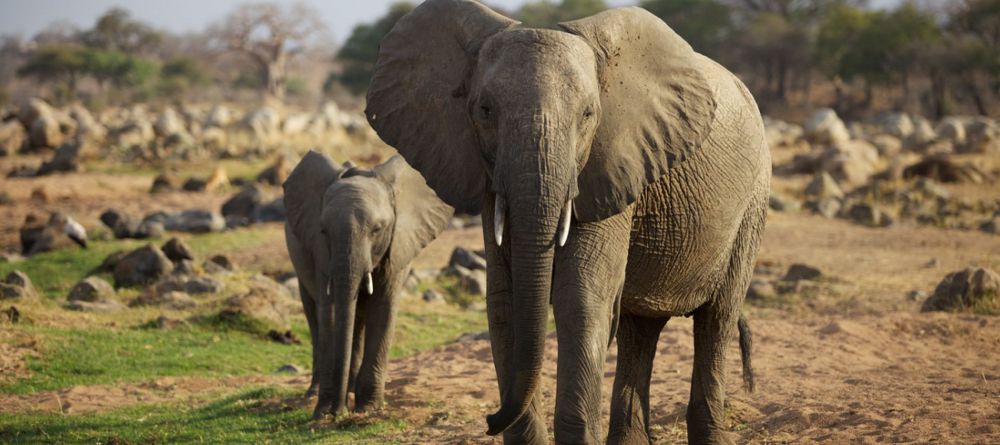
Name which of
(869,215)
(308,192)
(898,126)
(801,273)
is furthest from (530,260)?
(898,126)

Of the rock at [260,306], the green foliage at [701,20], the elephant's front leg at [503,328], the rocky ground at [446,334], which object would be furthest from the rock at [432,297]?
the green foliage at [701,20]

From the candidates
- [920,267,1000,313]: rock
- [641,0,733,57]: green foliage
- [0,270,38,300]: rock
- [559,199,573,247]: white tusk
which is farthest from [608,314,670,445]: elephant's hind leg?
[641,0,733,57]: green foliage

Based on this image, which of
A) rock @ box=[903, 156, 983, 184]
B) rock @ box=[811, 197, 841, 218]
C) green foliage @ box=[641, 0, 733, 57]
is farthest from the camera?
green foliage @ box=[641, 0, 733, 57]

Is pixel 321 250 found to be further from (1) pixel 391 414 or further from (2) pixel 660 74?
(2) pixel 660 74

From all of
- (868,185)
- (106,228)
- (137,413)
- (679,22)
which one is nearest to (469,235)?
(106,228)

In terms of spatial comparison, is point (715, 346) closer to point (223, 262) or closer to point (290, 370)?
point (290, 370)

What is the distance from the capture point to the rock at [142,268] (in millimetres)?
14266

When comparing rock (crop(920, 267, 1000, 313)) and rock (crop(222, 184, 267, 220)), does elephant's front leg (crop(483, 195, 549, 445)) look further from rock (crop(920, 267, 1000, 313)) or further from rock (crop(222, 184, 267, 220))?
rock (crop(222, 184, 267, 220))

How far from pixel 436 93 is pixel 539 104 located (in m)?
0.82

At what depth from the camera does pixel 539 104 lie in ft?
14.0

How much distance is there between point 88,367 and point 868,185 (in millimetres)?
18308

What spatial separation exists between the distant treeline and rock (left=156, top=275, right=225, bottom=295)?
33.1 meters

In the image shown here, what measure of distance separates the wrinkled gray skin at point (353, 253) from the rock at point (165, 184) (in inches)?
670

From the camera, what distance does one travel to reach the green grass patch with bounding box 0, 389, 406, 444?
7.60 m
